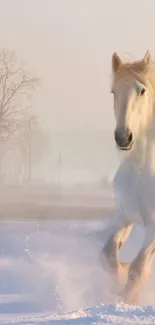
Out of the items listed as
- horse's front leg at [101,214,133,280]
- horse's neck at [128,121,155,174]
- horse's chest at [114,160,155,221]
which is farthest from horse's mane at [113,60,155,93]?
horse's front leg at [101,214,133,280]

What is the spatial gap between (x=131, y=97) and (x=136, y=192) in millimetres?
893

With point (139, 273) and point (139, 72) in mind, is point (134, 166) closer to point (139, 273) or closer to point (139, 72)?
point (139, 72)

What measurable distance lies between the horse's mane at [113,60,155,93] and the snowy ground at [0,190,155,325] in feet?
5.61

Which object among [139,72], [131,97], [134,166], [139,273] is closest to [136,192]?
[134,166]

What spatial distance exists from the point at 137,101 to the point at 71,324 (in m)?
2.14

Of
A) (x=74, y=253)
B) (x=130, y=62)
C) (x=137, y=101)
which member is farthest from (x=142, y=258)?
(x=74, y=253)

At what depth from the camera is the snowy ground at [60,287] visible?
4672 mm

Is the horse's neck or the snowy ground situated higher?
the horse's neck

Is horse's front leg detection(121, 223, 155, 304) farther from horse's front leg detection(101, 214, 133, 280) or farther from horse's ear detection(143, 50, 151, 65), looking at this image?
horse's ear detection(143, 50, 151, 65)

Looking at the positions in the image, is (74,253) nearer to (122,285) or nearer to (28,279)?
(28,279)

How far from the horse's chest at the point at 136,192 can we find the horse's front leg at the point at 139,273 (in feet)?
0.66

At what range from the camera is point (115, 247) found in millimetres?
6145

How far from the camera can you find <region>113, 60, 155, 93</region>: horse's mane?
580 cm

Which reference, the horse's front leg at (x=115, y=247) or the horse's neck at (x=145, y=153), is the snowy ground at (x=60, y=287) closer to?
the horse's front leg at (x=115, y=247)
